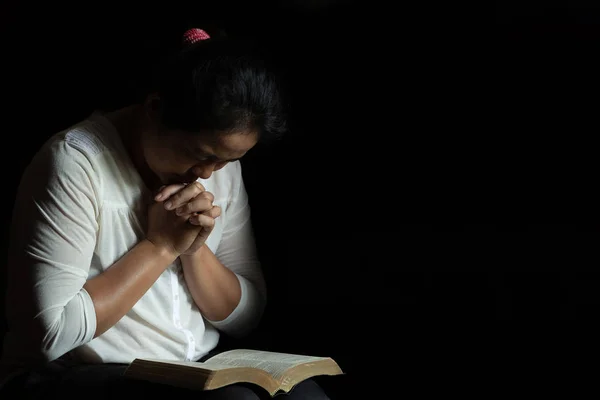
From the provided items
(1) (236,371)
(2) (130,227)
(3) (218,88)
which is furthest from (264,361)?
(3) (218,88)

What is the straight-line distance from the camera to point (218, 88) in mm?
1207

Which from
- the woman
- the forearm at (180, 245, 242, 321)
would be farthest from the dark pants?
the forearm at (180, 245, 242, 321)

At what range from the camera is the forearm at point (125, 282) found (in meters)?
1.27

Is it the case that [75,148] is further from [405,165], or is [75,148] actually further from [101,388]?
[405,165]

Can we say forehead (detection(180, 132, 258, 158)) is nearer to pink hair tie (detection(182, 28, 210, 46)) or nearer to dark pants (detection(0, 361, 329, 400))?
pink hair tie (detection(182, 28, 210, 46))

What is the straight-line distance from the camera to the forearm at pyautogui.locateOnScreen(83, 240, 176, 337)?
1.27m

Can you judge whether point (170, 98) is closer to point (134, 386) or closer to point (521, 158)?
point (134, 386)

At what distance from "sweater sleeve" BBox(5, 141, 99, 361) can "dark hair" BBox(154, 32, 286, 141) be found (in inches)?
7.7

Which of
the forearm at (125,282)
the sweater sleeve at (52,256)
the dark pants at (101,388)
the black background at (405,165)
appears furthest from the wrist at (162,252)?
the black background at (405,165)

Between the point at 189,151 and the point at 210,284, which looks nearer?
the point at 189,151

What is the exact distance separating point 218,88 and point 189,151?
0.13 metres

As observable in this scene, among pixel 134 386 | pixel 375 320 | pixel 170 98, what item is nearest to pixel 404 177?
pixel 375 320

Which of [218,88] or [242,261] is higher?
[218,88]

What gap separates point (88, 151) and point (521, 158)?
2.84 feet
